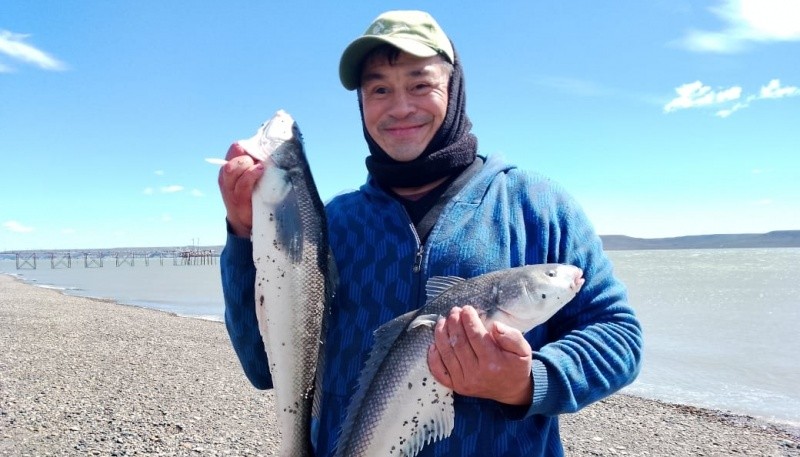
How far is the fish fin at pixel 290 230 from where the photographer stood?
2.95m

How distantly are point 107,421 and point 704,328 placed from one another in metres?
26.9

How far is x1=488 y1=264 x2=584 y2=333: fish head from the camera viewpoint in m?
2.52

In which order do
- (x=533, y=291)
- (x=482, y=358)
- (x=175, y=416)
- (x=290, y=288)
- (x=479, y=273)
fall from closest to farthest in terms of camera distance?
1. (x=482, y=358)
2. (x=533, y=291)
3. (x=479, y=273)
4. (x=290, y=288)
5. (x=175, y=416)

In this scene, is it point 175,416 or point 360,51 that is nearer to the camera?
point 360,51

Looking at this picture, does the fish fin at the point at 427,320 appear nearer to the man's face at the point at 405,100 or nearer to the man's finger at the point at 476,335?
the man's finger at the point at 476,335

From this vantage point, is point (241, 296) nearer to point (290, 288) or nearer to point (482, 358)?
point (290, 288)

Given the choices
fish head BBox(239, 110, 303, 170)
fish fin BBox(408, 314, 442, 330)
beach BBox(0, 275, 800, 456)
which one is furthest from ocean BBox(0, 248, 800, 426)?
fish head BBox(239, 110, 303, 170)

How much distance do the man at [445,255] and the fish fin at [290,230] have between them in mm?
188

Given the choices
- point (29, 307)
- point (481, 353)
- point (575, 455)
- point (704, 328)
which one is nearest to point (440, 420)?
point (481, 353)

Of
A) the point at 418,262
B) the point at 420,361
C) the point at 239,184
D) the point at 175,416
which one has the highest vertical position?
the point at 239,184

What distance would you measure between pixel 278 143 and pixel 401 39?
871 mm

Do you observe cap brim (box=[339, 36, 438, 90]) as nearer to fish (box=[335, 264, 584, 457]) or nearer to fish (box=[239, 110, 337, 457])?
fish (box=[239, 110, 337, 457])

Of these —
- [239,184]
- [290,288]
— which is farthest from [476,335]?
[239,184]

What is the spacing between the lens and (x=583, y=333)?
2547mm
